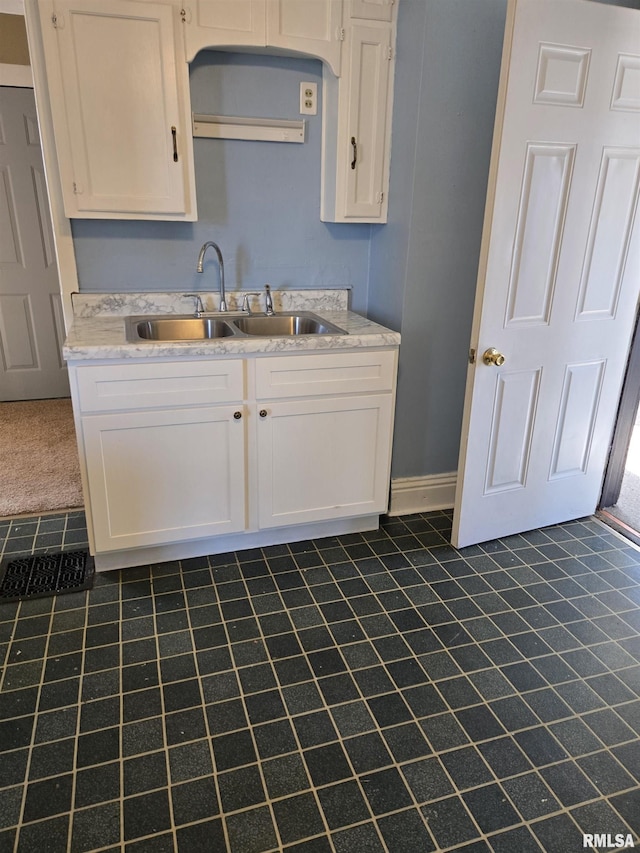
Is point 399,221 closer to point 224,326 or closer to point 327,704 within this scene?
point 224,326

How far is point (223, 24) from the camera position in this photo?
2.26m

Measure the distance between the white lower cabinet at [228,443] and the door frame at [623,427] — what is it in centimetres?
115

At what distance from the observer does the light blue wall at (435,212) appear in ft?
7.48

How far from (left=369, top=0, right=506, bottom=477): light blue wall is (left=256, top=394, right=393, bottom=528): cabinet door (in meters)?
0.26

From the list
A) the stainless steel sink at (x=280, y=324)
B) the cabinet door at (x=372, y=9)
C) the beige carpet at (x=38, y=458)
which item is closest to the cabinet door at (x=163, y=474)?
the stainless steel sink at (x=280, y=324)

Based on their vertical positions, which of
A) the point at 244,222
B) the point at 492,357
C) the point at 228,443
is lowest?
Result: the point at 228,443

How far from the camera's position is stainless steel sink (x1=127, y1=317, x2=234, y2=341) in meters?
2.54

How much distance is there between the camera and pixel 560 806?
4.81ft

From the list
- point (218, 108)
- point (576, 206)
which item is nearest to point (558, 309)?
point (576, 206)

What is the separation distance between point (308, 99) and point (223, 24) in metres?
0.46

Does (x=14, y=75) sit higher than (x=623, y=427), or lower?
higher

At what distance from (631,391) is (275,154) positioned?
1944mm

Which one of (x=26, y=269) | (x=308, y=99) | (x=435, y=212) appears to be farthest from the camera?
(x=26, y=269)

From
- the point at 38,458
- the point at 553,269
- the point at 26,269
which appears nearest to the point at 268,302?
the point at 553,269
